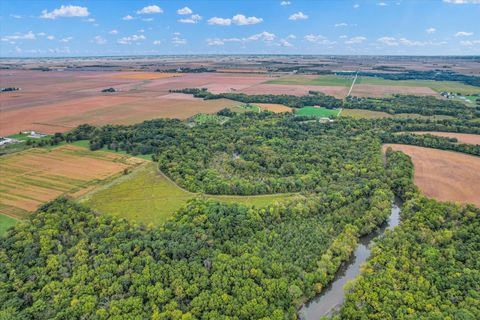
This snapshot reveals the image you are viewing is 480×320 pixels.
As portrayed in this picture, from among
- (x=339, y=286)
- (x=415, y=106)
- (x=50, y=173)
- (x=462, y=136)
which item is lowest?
(x=339, y=286)

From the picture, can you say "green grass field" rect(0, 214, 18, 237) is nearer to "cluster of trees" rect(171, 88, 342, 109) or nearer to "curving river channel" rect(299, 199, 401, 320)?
"curving river channel" rect(299, 199, 401, 320)

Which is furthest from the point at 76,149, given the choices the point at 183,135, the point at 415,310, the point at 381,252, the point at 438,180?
the point at 438,180

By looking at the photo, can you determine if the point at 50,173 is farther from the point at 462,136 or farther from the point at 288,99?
the point at 462,136

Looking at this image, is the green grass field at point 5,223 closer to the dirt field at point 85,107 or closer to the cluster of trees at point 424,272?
the cluster of trees at point 424,272

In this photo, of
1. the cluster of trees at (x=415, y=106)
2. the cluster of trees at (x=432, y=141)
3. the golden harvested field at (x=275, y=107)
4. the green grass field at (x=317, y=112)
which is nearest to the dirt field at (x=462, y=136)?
the cluster of trees at (x=432, y=141)

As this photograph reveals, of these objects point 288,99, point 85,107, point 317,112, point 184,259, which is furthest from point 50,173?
point 288,99

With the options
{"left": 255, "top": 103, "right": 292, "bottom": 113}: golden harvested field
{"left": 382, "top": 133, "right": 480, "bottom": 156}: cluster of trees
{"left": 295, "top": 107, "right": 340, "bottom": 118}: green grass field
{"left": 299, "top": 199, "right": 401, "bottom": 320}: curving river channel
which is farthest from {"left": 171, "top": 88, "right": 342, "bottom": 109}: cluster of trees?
{"left": 299, "top": 199, "right": 401, "bottom": 320}: curving river channel
